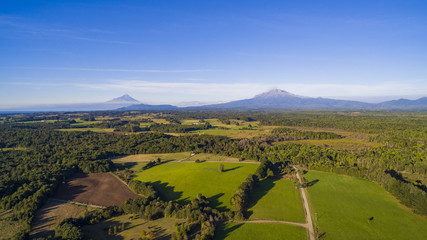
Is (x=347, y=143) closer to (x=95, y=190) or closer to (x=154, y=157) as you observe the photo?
(x=154, y=157)

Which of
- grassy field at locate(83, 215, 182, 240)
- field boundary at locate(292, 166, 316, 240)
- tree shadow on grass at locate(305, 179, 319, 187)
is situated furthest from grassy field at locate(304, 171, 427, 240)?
grassy field at locate(83, 215, 182, 240)

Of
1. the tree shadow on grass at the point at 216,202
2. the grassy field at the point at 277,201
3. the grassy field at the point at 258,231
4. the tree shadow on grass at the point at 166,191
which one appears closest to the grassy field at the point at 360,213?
the grassy field at the point at 277,201

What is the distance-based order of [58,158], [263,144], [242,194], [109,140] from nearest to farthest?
[242,194], [58,158], [263,144], [109,140]

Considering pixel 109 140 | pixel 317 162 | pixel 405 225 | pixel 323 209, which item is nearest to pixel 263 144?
pixel 317 162

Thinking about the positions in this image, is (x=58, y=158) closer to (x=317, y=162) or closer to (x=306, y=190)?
(x=306, y=190)

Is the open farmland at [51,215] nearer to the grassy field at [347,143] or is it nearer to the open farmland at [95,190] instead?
the open farmland at [95,190]

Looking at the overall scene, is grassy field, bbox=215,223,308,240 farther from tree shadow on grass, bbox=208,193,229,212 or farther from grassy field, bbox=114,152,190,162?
grassy field, bbox=114,152,190,162
